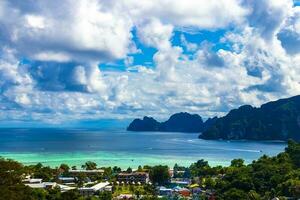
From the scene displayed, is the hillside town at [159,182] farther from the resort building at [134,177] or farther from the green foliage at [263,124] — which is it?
the green foliage at [263,124]

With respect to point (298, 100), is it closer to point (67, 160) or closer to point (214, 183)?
point (67, 160)

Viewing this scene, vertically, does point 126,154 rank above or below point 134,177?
above

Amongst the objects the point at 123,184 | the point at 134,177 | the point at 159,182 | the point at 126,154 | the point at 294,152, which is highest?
the point at 294,152

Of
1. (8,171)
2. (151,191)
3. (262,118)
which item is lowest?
(151,191)

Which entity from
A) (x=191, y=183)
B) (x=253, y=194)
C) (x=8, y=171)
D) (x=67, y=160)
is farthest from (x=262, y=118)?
(x=8, y=171)

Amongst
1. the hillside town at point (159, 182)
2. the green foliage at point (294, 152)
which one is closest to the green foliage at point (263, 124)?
the green foliage at point (294, 152)

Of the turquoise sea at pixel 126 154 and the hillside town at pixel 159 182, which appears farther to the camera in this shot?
the turquoise sea at pixel 126 154

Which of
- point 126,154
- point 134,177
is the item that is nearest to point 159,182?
point 134,177

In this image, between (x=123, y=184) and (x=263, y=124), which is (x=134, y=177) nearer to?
(x=123, y=184)
